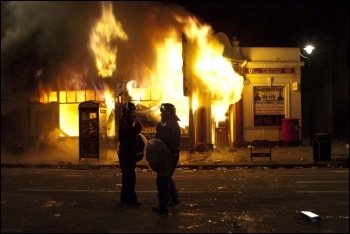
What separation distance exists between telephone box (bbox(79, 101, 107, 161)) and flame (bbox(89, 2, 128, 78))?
7583 millimetres

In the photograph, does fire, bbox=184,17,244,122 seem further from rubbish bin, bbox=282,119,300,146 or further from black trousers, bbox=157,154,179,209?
black trousers, bbox=157,154,179,209


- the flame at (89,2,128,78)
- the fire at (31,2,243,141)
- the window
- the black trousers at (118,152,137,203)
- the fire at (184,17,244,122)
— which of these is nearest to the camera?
the black trousers at (118,152,137,203)

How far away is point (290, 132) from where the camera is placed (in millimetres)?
21719

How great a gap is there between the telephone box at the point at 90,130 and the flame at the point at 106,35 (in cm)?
758

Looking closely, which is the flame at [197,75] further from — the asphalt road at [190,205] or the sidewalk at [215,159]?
the asphalt road at [190,205]

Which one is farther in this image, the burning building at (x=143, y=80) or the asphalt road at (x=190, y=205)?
the burning building at (x=143, y=80)

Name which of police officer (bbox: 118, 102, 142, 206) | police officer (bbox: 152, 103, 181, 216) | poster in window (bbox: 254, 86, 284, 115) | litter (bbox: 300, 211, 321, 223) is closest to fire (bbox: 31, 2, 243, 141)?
poster in window (bbox: 254, 86, 284, 115)

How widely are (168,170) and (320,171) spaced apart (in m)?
7.76

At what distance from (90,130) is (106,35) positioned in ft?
29.9

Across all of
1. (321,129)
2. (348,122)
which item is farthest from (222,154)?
(348,122)

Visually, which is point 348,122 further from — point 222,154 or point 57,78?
point 57,78

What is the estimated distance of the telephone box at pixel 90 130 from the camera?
1750cm

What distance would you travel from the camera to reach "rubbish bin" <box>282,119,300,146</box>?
21636 mm

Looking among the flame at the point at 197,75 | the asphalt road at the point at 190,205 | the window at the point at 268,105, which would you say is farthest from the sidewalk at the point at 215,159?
the asphalt road at the point at 190,205
